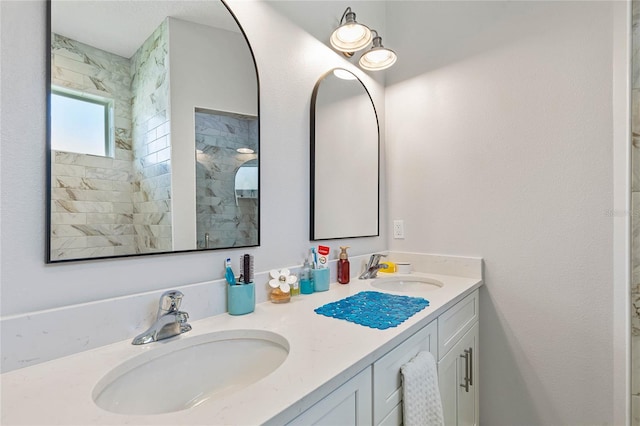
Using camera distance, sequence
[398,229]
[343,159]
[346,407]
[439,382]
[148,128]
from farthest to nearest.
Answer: [398,229] < [343,159] < [439,382] < [148,128] < [346,407]

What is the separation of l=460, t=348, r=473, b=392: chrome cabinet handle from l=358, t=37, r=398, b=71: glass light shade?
147cm

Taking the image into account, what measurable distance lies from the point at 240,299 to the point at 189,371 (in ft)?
0.85

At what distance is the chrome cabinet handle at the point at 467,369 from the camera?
4.55 feet

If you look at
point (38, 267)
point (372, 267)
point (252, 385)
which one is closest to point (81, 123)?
point (38, 267)

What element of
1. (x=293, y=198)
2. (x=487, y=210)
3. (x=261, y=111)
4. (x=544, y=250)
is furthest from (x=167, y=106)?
(x=544, y=250)

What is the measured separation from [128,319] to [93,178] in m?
0.38

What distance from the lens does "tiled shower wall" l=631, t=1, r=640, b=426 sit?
1202 millimetres

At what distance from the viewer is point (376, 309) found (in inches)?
42.6

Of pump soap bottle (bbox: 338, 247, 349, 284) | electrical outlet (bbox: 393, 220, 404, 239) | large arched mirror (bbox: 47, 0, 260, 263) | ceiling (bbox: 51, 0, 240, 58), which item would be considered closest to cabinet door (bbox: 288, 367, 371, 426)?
large arched mirror (bbox: 47, 0, 260, 263)

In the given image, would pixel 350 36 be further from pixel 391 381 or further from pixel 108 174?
pixel 391 381

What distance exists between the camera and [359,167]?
1727 mm

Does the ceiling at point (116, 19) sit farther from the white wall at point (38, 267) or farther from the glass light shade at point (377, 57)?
the glass light shade at point (377, 57)

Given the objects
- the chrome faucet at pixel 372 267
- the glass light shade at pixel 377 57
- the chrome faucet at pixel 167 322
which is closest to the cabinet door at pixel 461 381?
the chrome faucet at pixel 372 267

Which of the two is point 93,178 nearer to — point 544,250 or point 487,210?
point 487,210
